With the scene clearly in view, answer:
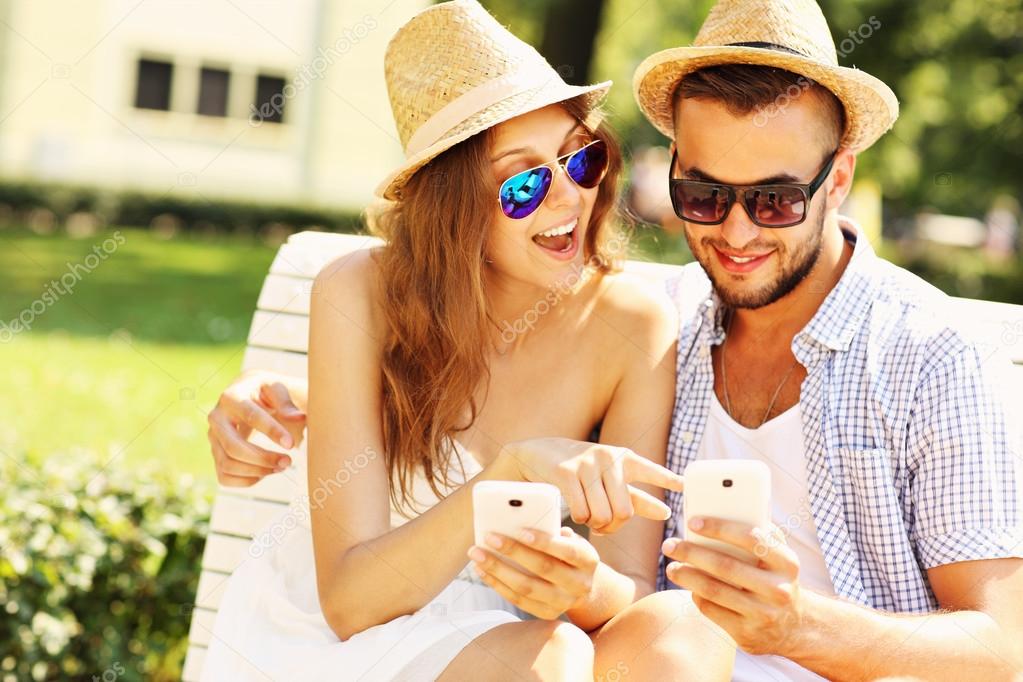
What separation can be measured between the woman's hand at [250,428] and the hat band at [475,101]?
2.71ft

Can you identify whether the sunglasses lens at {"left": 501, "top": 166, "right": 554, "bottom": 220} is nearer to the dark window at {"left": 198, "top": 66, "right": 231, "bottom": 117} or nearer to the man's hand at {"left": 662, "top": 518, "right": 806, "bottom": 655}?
the man's hand at {"left": 662, "top": 518, "right": 806, "bottom": 655}

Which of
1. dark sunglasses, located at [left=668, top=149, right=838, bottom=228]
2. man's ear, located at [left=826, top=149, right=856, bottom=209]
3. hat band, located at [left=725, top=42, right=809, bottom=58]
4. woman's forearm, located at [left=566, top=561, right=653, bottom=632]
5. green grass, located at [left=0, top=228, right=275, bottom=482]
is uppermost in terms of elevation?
hat band, located at [left=725, top=42, right=809, bottom=58]

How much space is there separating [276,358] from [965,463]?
6.99ft

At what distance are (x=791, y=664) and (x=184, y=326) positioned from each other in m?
10.1

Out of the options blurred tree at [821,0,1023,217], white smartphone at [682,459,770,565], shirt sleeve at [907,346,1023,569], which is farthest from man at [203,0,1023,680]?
blurred tree at [821,0,1023,217]

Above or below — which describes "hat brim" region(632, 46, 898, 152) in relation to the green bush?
above

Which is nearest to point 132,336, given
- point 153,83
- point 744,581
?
point 744,581

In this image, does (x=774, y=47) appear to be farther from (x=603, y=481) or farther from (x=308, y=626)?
(x=308, y=626)

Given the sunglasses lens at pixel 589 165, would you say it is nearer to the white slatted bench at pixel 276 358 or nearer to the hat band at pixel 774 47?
the hat band at pixel 774 47

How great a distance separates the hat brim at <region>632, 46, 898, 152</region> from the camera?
3.21 metres

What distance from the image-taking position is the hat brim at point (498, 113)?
125 inches

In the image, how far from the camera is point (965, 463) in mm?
2916

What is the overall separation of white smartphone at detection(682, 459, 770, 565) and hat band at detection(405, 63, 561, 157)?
4.24 ft

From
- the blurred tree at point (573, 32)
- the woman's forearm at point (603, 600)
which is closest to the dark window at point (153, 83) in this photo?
the blurred tree at point (573, 32)
